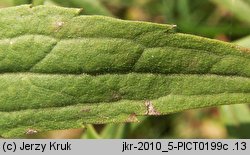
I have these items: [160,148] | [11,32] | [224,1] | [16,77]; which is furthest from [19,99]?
[224,1]

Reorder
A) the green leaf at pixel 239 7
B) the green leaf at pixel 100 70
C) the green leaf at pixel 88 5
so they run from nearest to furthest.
Answer: the green leaf at pixel 100 70, the green leaf at pixel 88 5, the green leaf at pixel 239 7

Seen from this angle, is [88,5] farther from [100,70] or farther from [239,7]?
[239,7]

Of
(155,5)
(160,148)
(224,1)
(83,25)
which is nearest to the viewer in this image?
(83,25)

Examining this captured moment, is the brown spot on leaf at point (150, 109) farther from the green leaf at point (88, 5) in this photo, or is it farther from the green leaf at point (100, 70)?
the green leaf at point (88, 5)

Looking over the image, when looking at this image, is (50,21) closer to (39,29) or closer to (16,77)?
(39,29)

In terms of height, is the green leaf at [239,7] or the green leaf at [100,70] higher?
the green leaf at [239,7]

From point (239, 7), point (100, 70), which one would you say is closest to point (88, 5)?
point (100, 70)

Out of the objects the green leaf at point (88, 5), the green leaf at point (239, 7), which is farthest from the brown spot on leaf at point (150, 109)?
the green leaf at point (239, 7)

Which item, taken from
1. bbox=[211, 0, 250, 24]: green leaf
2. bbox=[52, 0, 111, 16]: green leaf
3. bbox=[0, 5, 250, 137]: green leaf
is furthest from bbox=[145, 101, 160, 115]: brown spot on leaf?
bbox=[211, 0, 250, 24]: green leaf

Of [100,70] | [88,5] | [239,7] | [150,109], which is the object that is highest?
[239,7]
